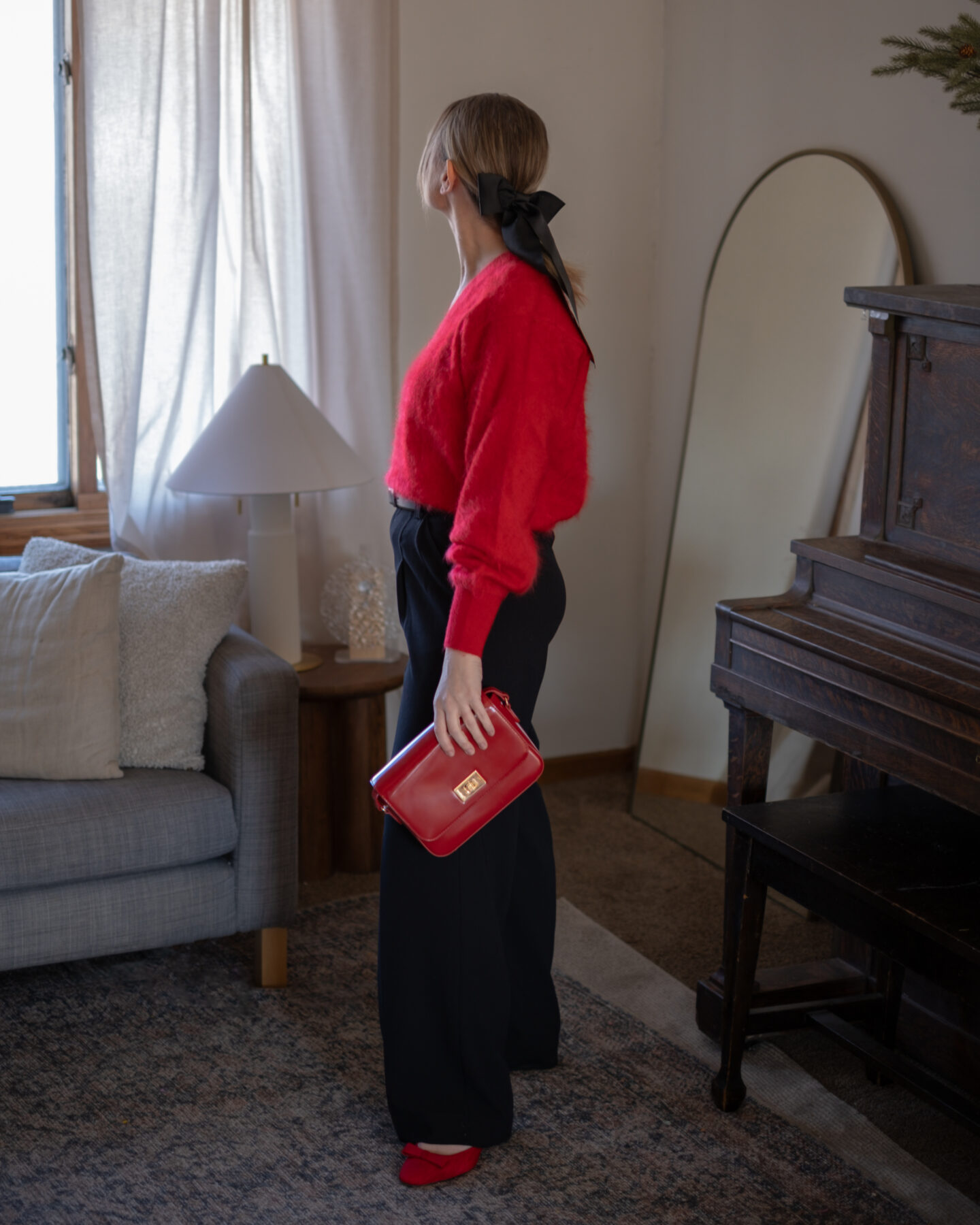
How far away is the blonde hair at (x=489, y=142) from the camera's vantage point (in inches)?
73.0

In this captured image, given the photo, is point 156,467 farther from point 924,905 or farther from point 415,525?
point 924,905

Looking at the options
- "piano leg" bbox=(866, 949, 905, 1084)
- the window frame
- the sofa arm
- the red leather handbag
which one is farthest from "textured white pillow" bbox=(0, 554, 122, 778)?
"piano leg" bbox=(866, 949, 905, 1084)

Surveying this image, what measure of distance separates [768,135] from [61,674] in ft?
6.83

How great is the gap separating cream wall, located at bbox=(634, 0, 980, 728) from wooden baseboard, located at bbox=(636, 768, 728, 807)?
0.27m

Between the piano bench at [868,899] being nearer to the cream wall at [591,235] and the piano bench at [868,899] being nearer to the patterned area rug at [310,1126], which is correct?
the patterned area rug at [310,1126]

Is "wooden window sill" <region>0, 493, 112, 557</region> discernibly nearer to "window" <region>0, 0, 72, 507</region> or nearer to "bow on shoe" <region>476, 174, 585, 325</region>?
"window" <region>0, 0, 72, 507</region>

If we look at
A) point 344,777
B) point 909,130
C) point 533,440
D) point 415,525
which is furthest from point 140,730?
point 909,130

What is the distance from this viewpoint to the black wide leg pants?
195cm

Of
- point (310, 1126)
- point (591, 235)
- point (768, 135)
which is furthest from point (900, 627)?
point (591, 235)

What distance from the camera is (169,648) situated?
8.67ft

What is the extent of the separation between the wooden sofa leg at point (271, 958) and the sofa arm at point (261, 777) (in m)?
0.04

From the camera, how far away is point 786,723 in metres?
2.15

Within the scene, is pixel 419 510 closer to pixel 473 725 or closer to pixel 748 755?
pixel 473 725

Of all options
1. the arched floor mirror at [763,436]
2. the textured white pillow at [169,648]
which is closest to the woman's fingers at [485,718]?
the textured white pillow at [169,648]
